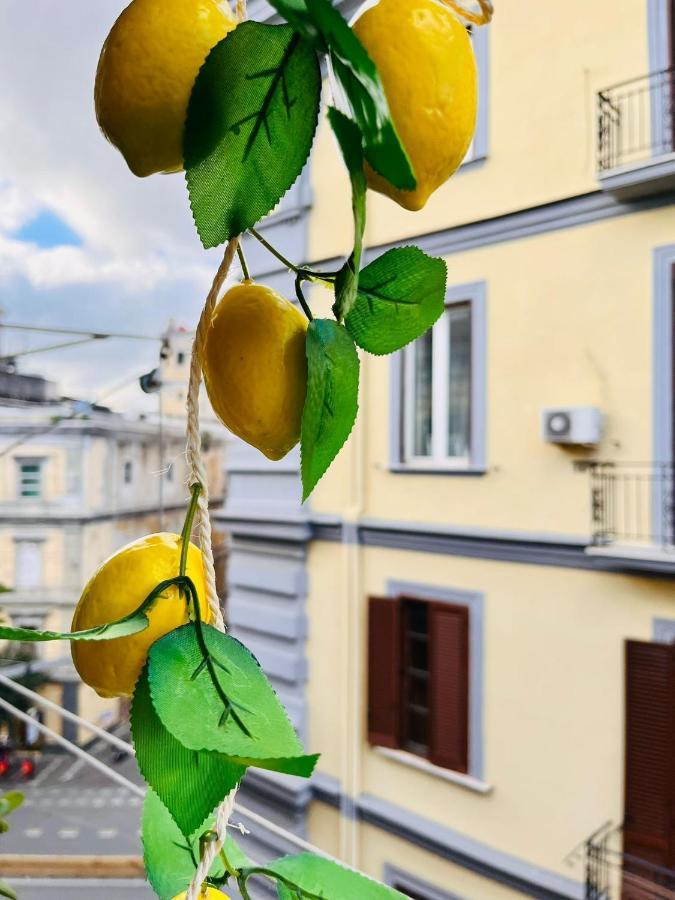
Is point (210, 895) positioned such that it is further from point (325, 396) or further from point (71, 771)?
point (71, 771)

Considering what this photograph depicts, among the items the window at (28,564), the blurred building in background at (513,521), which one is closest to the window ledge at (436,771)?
the blurred building in background at (513,521)

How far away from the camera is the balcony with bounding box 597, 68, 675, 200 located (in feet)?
5.07

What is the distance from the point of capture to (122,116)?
11 cm

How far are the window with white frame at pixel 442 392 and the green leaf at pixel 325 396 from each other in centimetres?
187

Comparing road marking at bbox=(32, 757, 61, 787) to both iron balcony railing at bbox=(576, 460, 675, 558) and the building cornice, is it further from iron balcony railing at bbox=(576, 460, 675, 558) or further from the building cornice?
iron balcony railing at bbox=(576, 460, 675, 558)

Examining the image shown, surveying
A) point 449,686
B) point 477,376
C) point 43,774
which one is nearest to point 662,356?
point 477,376

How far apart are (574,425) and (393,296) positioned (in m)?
1.64

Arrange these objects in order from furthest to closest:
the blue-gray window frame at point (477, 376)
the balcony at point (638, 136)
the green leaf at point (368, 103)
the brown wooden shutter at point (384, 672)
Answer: the brown wooden shutter at point (384, 672)
the blue-gray window frame at point (477, 376)
the balcony at point (638, 136)
the green leaf at point (368, 103)

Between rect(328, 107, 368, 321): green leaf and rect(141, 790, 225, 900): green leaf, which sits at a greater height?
rect(328, 107, 368, 321): green leaf

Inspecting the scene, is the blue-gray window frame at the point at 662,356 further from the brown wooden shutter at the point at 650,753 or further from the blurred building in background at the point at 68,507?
the blurred building in background at the point at 68,507

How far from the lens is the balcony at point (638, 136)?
5.07ft

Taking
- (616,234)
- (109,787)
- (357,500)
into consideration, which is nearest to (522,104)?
(616,234)

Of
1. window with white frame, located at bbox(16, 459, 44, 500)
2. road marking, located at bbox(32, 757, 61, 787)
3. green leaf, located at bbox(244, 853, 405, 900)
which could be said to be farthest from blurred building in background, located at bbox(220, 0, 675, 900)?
green leaf, located at bbox(244, 853, 405, 900)

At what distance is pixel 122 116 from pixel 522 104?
1.96 meters
